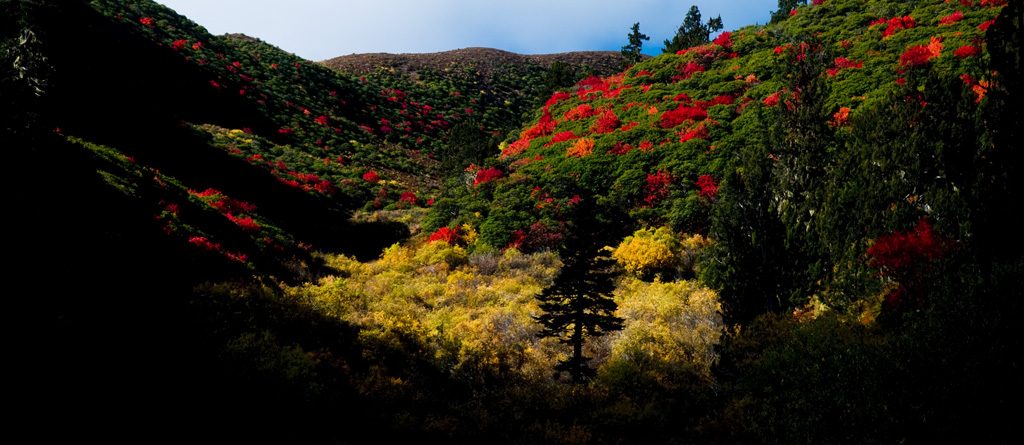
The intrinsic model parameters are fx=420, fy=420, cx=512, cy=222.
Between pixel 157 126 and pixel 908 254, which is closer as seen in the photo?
pixel 908 254

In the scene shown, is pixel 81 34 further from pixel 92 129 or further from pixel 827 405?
pixel 827 405

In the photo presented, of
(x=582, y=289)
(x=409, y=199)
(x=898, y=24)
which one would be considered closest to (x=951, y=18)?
(x=898, y=24)

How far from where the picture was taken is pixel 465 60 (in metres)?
74.2

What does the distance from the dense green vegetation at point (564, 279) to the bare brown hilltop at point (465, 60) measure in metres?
42.9

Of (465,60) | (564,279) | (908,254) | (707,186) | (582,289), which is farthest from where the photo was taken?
(465,60)

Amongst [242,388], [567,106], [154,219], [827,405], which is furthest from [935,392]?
[567,106]

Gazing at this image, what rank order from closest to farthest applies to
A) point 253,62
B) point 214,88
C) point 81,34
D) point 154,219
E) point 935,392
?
point 935,392, point 154,219, point 81,34, point 214,88, point 253,62

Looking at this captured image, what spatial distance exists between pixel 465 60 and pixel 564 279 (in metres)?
70.4

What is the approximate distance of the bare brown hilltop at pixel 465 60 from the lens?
66.1 m

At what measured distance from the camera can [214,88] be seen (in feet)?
121

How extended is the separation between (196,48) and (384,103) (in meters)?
19.1

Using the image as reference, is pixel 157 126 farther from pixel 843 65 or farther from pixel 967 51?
pixel 967 51

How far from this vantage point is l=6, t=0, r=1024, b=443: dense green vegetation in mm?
7262

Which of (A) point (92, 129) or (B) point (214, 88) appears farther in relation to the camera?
(B) point (214, 88)
